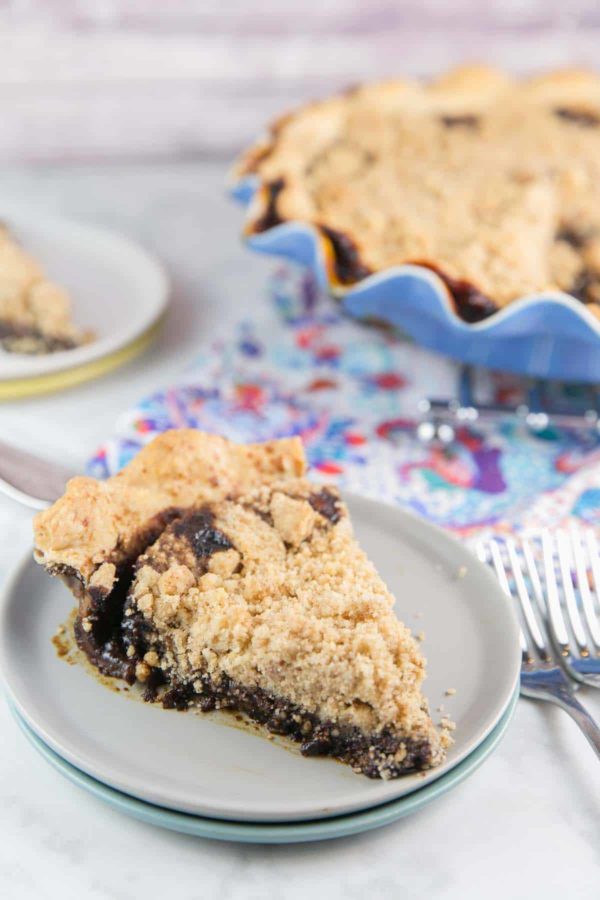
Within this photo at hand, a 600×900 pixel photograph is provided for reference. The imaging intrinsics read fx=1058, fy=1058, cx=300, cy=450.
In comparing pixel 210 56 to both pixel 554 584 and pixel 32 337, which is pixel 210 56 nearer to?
pixel 32 337

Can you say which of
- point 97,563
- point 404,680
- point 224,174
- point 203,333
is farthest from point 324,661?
point 224,174

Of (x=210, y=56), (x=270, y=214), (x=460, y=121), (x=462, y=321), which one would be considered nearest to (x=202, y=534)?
(x=462, y=321)

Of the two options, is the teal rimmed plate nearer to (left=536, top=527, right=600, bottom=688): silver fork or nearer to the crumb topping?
the crumb topping

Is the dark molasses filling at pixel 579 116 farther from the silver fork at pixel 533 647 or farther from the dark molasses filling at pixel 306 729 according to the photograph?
the dark molasses filling at pixel 306 729

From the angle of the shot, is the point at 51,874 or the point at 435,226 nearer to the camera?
the point at 51,874

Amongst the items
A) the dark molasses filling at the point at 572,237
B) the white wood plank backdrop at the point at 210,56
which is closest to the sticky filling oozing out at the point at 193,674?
the dark molasses filling at the point at 572,237

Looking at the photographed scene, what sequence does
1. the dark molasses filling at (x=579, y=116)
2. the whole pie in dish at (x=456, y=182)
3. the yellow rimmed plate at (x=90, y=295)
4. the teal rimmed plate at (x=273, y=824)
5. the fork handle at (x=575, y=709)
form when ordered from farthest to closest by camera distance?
the dark molasses filling at (x=579, y=116)
the yellow rimmed plate at (x=90, y=295)
the whole pie in dish at (x=456, y=182)
the fork handle at (x=575, y=709)
the teal rimmed plate at (x=273, y=824)

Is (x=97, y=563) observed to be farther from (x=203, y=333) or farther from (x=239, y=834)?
(x=203, y=333)
